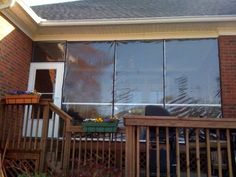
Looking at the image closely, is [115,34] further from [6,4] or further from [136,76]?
[6,4]

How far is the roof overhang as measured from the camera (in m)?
6.76

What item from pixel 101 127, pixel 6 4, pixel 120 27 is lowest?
pixel 101 127

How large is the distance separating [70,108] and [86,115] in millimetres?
431

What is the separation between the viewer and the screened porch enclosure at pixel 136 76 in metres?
7.20

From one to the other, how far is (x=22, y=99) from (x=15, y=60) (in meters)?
1.34

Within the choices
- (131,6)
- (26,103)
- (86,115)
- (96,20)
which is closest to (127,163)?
(26,103)

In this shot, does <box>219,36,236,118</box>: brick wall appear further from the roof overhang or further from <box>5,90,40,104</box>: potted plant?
<box>5,90,40,104</box>: potted plant

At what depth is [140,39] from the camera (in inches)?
297

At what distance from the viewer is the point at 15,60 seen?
22.8 ft

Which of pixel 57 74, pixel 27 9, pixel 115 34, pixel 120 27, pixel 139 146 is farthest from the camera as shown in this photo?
pixel 57 74

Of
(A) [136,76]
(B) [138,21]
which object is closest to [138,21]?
(B) [138,21]

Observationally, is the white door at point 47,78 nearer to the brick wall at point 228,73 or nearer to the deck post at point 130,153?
the deck post at point 130,153

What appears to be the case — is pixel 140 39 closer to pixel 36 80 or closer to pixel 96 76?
pixel 96 76

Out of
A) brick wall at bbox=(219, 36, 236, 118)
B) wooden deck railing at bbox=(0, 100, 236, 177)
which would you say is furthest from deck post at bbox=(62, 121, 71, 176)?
brick wall at bbox=(219, 36, 236, 118)
